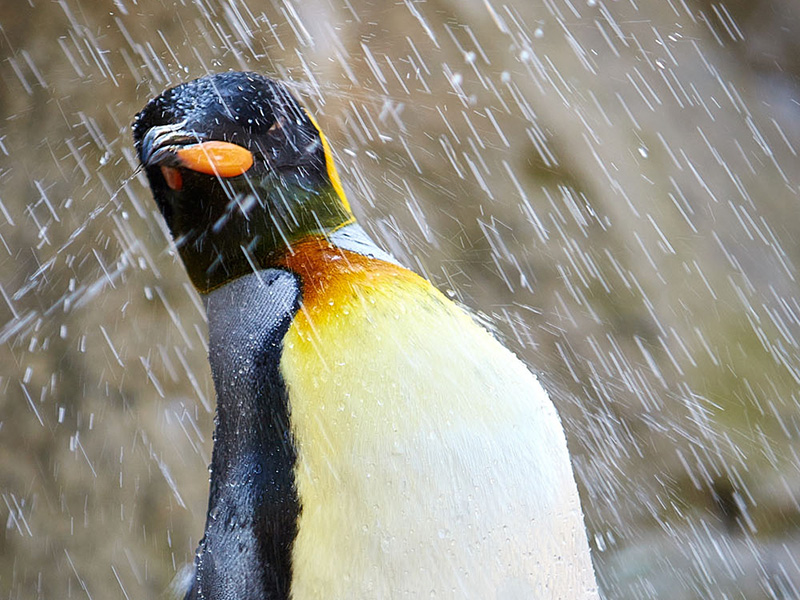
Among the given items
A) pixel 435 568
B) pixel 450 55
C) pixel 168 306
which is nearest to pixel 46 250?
pixel 168 306

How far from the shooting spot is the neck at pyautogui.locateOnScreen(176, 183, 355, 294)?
70 cm

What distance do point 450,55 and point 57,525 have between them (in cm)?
137

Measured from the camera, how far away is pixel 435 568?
64 centimetres

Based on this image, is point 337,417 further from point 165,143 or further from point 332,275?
point 165,143

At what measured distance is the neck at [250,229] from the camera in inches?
27.7

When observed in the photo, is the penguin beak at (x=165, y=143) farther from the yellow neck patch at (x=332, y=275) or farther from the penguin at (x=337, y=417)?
the yellow neck patch at (x=332, y=275)

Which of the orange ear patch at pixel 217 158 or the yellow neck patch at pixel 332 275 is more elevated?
the orange ear patch at pixel 217 158

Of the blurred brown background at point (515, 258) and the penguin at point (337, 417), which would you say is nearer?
the penguin at point (337, 417)

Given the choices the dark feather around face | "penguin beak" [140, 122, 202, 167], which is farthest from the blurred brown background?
"penguin beak" [140, 122, 202, 167]

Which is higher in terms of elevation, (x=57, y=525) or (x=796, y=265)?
(x=57, y=525)

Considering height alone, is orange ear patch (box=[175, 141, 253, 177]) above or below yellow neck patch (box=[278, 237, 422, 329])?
above

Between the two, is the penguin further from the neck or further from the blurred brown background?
the blurred brown background

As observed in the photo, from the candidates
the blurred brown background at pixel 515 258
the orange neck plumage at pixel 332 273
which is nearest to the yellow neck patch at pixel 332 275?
the orange neck plumage at pixel 332 273

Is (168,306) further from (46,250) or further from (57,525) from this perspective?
(57,525)
